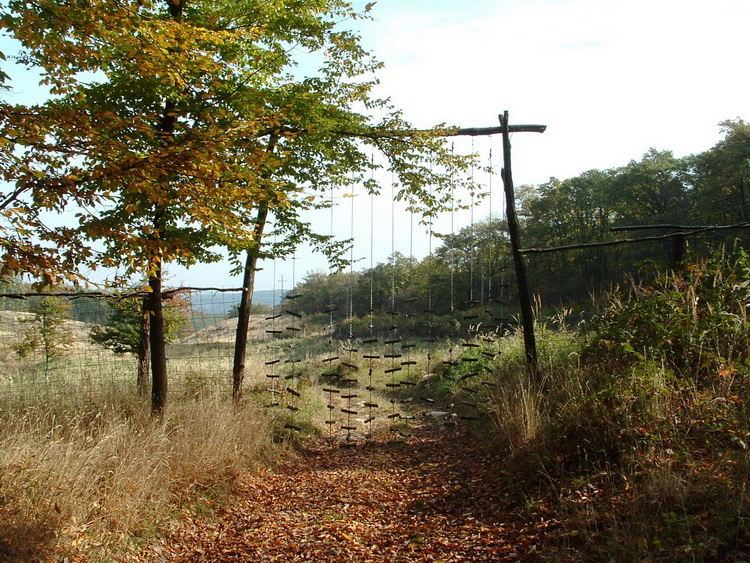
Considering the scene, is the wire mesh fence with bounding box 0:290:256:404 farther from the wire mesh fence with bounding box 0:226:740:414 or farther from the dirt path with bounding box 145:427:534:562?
the dirt path with bounding box 145:427:534:562

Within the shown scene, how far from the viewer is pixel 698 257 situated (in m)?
6.29

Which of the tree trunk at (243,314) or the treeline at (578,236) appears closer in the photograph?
the tree trunk at (243,314)

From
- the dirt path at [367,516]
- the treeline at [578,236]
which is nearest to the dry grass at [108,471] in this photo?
the dirt path at [367,516]

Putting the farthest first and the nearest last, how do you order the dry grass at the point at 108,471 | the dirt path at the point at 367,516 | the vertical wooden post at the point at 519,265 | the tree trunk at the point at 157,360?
the vertical wooden post at the point at 519,265 → the tree trunk at the point at 157,360 → the dirt path at the point at 367,516 → the dry grass at the point at 108,471

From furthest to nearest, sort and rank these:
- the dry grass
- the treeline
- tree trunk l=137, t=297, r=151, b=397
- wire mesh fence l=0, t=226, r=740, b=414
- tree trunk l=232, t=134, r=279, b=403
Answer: the treeline, tree trunk l=232, t=134, r=279, b=403, wire mesh fence l=0, t=226, r=740, b=414, tree trunk l=137, t=297, r=151, b=397, the dry grass

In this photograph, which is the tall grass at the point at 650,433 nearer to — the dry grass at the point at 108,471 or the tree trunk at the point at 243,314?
the dry grass at the point at 108,471

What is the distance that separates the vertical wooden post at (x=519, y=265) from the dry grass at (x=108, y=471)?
384 centimetres

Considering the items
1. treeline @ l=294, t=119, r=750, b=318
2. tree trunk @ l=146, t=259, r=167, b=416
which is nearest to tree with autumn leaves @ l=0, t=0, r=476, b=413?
tree trunk @ l=146, t=259, r=167, b=416

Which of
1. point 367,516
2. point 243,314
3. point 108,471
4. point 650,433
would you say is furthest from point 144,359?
point 650,433

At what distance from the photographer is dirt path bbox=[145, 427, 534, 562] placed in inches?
157

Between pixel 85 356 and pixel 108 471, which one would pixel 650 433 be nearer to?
pixel 108 471

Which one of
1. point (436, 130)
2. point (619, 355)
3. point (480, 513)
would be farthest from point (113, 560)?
point (436, 130)

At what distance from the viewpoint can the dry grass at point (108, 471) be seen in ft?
11.7

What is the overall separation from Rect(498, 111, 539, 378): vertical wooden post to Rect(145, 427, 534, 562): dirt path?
1.58 meters
